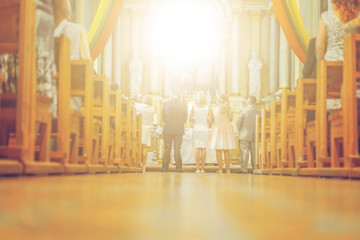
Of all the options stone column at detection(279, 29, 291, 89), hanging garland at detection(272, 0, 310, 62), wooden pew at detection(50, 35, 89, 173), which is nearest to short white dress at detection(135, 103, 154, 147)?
hanging garland at detection(272, 0, 310, 62)

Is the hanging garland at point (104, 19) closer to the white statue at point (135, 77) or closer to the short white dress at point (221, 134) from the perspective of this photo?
the short white dress at point (221, 134)

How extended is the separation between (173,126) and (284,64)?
5771 millimetres

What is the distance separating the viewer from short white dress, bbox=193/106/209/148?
24.1 feet

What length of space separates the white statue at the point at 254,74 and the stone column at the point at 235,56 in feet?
1.13

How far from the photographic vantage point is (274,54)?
40.9ft

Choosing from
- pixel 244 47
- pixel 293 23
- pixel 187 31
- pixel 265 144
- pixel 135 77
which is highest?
pixel 187 31

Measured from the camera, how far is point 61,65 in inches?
124

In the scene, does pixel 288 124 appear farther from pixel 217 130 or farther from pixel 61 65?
pixel 61 65

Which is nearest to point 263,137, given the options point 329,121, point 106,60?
point 329,121

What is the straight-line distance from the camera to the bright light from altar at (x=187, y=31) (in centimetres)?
1312

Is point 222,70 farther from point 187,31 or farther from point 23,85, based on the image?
point 23,85

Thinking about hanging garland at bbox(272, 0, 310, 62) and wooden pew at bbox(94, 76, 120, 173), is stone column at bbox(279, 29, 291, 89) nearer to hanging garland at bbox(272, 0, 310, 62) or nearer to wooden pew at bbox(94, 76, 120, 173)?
hanging garland at bbox(272, 0, 310, 62)

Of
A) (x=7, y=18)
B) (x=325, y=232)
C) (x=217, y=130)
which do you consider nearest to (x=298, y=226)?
(x=325, y=232)

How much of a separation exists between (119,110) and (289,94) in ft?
6.14
